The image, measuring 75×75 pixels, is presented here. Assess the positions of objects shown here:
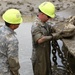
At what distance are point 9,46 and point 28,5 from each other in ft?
40.2

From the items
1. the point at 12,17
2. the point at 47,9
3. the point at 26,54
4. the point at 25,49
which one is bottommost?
the point at 25,49

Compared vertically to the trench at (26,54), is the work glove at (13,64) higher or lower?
higher

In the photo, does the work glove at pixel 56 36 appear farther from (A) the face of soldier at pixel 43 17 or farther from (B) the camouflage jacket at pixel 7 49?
(B) the camouflage jacket at pixel 7 49

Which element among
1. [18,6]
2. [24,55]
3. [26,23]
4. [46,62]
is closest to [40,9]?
[46,62]

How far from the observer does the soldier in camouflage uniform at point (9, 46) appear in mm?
5172

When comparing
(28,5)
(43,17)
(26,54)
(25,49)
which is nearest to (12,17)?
(43,17)

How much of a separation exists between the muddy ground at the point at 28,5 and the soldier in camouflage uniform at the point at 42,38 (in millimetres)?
8345

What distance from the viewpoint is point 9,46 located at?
16.9 feet

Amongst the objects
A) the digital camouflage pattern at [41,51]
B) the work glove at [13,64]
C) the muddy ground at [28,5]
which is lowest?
the muddy ground at [28,5]

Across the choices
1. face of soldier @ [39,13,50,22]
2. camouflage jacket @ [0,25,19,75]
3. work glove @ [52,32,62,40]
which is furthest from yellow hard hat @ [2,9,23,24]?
work glove @ [52,32,62,40]

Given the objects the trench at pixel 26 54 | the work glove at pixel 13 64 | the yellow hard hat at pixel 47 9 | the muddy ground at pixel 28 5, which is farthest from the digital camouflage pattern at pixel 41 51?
the muddy ground at pixel 28 5

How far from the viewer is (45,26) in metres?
6.35

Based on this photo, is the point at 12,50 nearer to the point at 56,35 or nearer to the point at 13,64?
the point at 13,64

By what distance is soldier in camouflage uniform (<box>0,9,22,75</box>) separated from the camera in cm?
517
